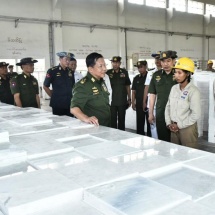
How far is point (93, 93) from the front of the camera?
262 cm

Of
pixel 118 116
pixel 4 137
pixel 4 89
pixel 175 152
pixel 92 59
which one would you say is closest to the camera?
pixel 175 152

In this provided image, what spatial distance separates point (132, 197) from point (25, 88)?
364 centimetres

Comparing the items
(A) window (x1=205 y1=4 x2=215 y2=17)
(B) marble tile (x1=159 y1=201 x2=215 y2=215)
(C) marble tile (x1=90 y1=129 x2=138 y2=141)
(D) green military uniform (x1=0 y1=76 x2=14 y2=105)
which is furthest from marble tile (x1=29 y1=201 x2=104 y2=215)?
(A) window (x1=205 y1=4 x2=215 y2=17)

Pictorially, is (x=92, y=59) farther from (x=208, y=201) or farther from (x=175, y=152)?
(x=208, y=201)

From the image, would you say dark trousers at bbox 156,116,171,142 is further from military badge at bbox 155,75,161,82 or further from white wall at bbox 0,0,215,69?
white wall at bbox 0,0,215,69

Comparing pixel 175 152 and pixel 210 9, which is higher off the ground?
pixel 210 9

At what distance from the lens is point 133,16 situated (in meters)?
14.3

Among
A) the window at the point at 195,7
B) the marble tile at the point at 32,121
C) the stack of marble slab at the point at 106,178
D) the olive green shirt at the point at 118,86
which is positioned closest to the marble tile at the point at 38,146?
the stack of marble slab at the point at 106,178

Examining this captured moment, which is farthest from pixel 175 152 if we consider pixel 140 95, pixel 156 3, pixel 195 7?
pixel 195 7

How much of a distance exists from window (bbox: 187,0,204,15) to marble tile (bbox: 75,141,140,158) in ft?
54.6

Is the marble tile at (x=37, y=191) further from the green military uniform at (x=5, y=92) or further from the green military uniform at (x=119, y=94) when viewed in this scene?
the green military uniform at (x=5, y=92)

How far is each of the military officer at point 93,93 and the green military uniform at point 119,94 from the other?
6.95 ft

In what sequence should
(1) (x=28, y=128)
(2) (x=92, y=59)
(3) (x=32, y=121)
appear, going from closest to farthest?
(1) (x=28, y=128), (3) (x=32, y=121), (2) (x=92, y=59)

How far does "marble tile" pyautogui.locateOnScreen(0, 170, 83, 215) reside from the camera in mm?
900
